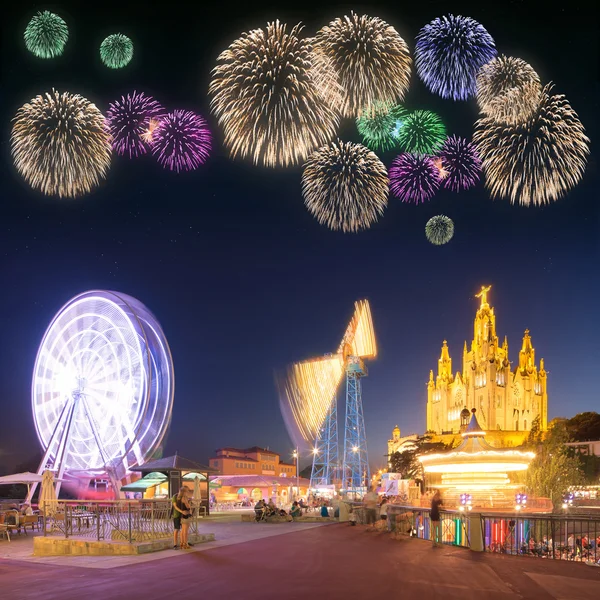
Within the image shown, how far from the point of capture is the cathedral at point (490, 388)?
4690 inches

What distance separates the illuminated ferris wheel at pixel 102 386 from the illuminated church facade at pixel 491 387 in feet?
293

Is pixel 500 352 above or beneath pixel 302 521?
above

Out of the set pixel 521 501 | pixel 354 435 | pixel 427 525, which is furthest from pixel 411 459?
pixel 427 525

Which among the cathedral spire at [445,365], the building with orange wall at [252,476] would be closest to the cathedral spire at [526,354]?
the cathedral spire at [445,365]

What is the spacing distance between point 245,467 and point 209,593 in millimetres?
106335

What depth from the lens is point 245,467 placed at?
114312 mm

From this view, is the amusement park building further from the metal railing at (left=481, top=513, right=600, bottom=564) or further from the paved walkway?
the paved walkway

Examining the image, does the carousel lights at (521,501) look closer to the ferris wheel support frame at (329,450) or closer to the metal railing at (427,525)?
the metal railing at (427,525)

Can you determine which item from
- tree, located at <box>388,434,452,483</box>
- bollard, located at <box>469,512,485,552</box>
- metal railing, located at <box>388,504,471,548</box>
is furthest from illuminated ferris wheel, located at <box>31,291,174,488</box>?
tree, located at <box>388,434,452,483</box>

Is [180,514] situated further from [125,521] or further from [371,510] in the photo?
[371,510]

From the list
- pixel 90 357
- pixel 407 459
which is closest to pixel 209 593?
pixel 90 357

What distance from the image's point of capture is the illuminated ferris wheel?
1375 inches

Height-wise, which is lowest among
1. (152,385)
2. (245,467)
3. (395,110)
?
(245,467)

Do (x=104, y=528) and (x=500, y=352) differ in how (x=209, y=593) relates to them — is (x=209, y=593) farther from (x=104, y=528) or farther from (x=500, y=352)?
(x=500, y=352)
